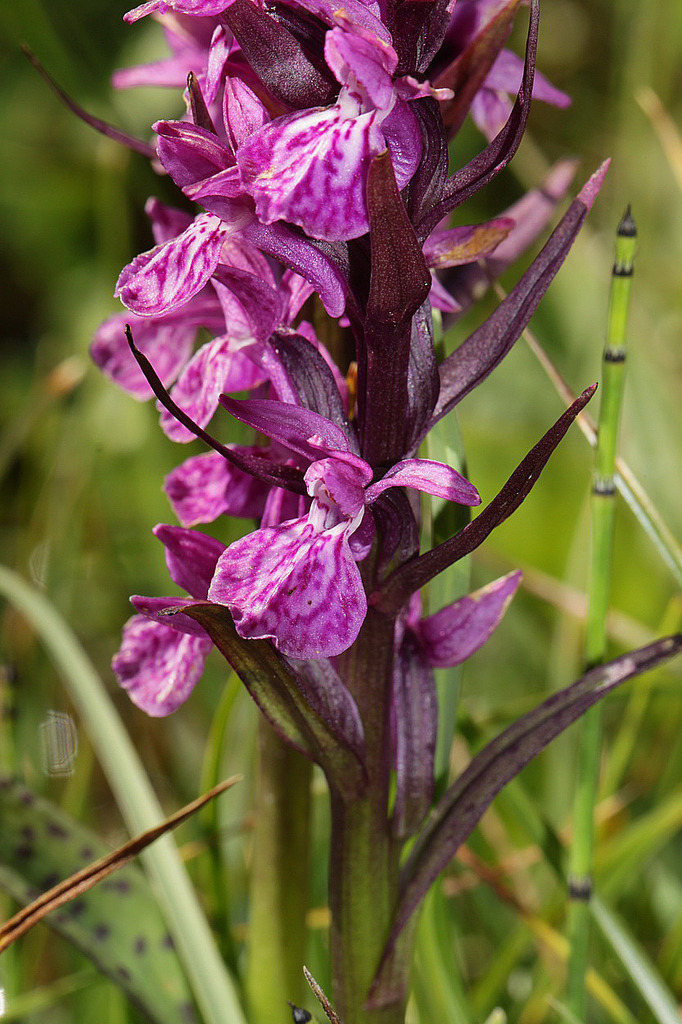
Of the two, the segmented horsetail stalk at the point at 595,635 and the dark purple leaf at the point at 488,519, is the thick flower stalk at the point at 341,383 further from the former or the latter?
the segmented horsetail stalk at the point at 595,635


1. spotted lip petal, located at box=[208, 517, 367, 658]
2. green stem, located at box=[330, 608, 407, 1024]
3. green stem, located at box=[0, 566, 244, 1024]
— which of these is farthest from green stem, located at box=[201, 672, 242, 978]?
spotted lip petal, located at box=[208, 517, 367, 658]

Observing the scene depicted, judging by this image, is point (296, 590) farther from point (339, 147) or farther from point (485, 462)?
point (485, 462)

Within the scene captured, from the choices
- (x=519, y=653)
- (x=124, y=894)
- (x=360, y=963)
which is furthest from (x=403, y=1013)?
(x=519, y=653)

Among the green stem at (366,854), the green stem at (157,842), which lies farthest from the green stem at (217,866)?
the green stem at (366,854)

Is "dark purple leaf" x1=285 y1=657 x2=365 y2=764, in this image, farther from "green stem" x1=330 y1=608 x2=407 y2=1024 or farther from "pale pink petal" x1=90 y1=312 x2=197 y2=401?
"pale pink petal" x1=90 y1=312 x2=197 y2=401

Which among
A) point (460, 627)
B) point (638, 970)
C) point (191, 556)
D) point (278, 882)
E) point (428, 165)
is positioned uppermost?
point (428, 165)

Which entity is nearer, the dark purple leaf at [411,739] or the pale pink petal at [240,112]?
the pale pink petal at [240,112]

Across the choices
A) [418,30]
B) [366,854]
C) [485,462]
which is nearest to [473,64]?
[418,30]
